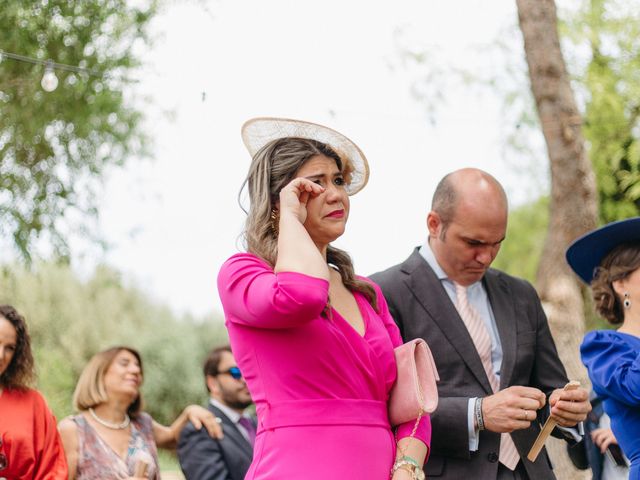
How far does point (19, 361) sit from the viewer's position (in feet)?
16.7

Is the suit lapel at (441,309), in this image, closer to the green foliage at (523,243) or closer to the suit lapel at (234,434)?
the suit lapel at (234,434)

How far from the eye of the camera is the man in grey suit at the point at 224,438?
20.3 feet

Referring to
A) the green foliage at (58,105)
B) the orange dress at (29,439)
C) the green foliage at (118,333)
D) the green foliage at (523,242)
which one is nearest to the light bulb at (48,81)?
the green foliage at (58,105)

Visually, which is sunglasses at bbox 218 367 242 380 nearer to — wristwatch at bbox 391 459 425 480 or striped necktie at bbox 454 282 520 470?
striped necktie at bbox 454 282 520 470

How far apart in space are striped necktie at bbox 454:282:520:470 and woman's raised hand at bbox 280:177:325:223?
1361mm

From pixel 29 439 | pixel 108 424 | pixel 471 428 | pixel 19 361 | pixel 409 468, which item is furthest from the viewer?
pixel 108 424

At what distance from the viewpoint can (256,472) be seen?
2834 mm

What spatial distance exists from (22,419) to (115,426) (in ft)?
3.58

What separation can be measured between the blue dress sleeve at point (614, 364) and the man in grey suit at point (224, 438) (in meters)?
2.76

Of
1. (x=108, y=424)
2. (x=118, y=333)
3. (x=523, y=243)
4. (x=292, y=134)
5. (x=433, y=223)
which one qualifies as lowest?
(x=118, y=333)

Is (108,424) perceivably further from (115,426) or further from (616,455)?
(616,455)

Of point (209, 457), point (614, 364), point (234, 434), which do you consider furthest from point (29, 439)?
point (614, 364)

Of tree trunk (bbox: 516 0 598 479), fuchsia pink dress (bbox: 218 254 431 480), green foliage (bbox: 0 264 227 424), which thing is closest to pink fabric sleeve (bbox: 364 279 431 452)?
fuchsia pink dress (bbox: 218 254 431 480)

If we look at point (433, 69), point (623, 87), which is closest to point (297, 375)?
point (433, 69)
